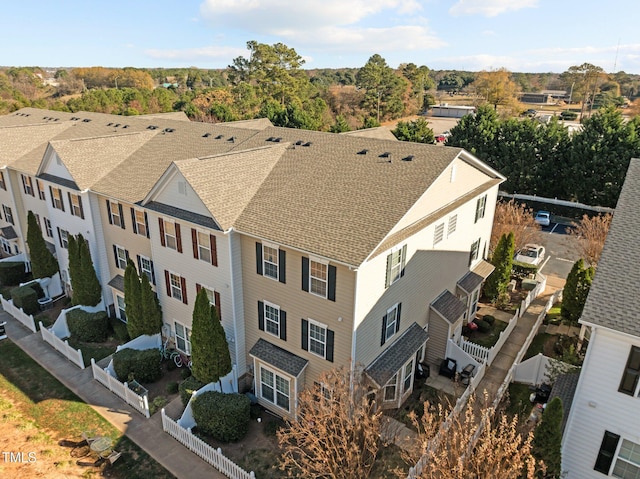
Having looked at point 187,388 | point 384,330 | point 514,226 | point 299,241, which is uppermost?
point 299,241

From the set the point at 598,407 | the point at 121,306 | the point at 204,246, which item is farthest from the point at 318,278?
the point at 121,306

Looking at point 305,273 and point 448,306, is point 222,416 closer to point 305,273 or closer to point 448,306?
point 305,273

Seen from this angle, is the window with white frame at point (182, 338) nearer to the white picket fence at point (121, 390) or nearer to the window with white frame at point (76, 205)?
the white picket fence at point (121, 390)

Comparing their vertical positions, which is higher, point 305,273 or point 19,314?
point 305,273

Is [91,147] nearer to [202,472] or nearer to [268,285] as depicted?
[268,285]

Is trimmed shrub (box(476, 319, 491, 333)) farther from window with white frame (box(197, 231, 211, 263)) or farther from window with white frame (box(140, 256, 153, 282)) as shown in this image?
window with white frame (box(140, 256, 153, 282))
